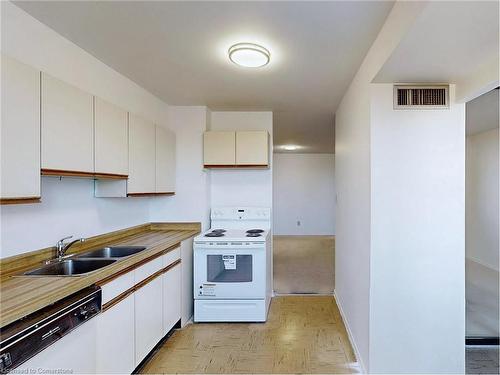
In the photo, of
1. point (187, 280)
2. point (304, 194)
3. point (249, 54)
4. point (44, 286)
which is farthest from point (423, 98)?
point (304, 194)

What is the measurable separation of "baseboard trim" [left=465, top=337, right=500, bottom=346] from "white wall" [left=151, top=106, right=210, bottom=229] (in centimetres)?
289

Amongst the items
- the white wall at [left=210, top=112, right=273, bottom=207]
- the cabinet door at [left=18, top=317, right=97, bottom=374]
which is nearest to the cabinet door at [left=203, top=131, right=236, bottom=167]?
the white wall at [left=210, top=112, right=273, bottom=207]

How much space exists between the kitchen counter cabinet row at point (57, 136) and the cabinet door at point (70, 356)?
727 millimetres

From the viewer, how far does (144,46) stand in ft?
6.97

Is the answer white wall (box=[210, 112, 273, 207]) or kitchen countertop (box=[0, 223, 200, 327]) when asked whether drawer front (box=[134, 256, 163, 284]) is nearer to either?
kitchen countertop (box=[0, 223, 200, 327])

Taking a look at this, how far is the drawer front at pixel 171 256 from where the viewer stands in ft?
8.68

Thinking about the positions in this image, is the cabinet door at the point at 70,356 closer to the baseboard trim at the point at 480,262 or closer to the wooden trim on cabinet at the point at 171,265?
the wooden trim on cabinet at the point at 171,265

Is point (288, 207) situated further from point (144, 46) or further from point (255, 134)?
point (144, 46)

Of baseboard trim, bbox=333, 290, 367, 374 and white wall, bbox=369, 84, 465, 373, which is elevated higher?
white wall, bbox=369, 84, 465, 373

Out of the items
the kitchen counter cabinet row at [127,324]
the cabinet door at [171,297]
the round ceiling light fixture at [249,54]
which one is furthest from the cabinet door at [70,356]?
the round ceiling light fixture at [249,54]

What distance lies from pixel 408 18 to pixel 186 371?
2.70 metres

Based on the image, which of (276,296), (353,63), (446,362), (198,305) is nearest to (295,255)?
(276,296)

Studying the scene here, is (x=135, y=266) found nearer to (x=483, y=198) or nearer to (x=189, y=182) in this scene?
(x=189, y=182)

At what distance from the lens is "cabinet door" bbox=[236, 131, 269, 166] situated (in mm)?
3504
